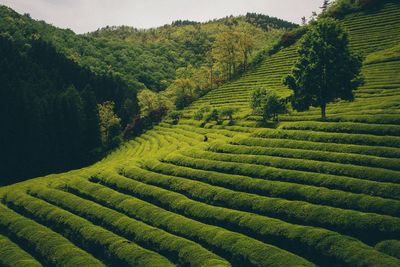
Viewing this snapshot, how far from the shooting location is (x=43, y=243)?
18719 mm

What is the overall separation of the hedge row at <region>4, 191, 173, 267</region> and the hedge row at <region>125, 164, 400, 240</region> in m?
7.02

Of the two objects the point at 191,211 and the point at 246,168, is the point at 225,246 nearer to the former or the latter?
the point at 191,211

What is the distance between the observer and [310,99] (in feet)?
111

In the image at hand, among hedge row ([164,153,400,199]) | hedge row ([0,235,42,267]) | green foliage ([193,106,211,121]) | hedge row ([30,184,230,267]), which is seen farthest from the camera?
green foliage ([193,106,211,121])

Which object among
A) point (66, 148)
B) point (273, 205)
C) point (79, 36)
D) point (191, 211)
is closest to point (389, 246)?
point (273, 205)

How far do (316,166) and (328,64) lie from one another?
16466 millimetres

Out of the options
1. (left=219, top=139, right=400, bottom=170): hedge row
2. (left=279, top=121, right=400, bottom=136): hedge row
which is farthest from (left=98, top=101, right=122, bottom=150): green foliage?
(left=279, top=121, right=400, bottom=136): hedge row

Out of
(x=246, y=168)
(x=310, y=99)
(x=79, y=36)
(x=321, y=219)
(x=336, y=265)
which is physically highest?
(x=79, y=36)

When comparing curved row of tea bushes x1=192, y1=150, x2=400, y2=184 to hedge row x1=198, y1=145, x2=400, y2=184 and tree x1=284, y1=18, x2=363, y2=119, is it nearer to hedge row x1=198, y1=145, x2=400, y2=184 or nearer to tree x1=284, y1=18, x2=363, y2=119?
hedge row x1=198, y1=145, x2=400, y2=184

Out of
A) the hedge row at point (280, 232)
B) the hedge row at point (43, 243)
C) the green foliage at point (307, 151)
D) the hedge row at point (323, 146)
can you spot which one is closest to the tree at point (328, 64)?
the hedge row at point (323, 146)

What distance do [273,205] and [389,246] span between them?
701 cm

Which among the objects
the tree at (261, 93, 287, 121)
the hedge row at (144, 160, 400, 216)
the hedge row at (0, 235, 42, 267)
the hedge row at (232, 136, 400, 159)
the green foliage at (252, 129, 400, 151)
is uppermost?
the tree at (261, 93, 287, 121)

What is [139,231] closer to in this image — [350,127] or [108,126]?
[350,127]

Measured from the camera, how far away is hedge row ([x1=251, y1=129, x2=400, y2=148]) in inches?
902
